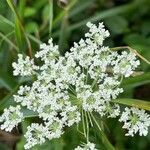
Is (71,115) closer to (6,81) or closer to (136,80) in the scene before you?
(136,80)

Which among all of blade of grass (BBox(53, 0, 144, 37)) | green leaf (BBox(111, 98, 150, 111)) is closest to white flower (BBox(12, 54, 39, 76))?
green leaf (BBox(111, 98, 150, 111))

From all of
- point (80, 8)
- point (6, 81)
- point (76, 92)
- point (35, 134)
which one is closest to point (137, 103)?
point (76, 92)

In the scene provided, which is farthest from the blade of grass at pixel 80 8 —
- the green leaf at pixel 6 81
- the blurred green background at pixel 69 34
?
the green leaf at pixel 6 81

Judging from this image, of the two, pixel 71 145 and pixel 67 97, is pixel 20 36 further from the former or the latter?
pixel 71 145

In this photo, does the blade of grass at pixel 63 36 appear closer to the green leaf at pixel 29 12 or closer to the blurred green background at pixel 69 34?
the blurred green background at pixel 69 34

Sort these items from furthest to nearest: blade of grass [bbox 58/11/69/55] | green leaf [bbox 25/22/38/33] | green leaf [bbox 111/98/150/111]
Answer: green leaf [bbox 25/22/38/33] → blade of grass [bbox 58/11/69/55] → green leaf [bbox 111/98/150/111]

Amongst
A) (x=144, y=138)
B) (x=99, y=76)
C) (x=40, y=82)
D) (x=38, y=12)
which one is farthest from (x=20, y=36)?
(x=144, y=138)

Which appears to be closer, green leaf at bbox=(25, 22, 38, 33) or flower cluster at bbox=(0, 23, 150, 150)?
flower cluster at bbox=(0, 23, 150, 150)

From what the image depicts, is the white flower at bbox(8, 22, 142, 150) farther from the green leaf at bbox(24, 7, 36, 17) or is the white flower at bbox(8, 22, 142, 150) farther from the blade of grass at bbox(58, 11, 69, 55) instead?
the green leaf at bbox(24, 7, 36, 17)
